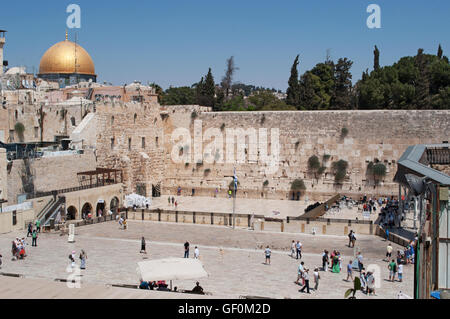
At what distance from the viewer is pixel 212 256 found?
16.9 meters

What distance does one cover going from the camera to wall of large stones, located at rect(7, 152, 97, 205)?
23562 mm

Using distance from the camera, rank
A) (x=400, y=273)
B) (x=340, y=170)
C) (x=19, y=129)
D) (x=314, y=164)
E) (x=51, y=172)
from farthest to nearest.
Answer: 1. (x=314, y=164)
2. (x=340, y=170)
3. (x=19, y=129)
4. (x=51, y=172)
5. (x=400, y=273)

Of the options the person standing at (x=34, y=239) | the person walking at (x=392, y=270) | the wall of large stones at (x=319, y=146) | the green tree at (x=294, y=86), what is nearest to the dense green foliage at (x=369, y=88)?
the green tree at (x=294, y=86)

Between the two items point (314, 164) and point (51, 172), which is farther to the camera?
point (314, 164)

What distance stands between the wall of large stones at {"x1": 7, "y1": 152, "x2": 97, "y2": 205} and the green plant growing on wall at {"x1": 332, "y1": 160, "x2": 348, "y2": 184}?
46.3 feet

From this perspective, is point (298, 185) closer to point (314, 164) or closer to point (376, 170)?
point (314, 164)

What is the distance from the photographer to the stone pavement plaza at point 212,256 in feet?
43.6

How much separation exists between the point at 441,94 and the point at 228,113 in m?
14.3

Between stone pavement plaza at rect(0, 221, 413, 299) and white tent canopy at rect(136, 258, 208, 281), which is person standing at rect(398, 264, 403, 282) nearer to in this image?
stone pavement plaza at rect(0, 221, 413, 299)

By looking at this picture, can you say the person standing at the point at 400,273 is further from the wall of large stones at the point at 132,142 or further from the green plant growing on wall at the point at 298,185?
the wall of large stones at the point at 132,142

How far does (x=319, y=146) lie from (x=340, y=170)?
6.40ft

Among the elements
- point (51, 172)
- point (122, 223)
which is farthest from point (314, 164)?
point (51, 172)
